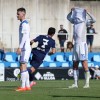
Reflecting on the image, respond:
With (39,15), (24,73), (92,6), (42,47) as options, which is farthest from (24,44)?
(92,6)

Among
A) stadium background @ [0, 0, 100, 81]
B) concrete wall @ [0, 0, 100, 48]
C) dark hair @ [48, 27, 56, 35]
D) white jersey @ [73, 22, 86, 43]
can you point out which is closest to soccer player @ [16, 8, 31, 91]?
dark hair @ [48, 27, 56, 35]

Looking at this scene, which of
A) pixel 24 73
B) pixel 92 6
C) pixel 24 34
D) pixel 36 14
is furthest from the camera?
pixel 92 6

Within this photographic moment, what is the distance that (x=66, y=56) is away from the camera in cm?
2755

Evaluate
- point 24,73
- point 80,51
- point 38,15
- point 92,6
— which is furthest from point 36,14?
point 24,73

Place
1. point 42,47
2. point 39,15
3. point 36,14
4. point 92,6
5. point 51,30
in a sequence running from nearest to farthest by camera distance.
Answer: point 51,30
point 42,47
point 36,14
point 39,15
point 92,6

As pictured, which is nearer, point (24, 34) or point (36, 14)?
point (24, 34)

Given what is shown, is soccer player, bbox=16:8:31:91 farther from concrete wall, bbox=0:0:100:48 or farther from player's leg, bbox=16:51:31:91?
concrete wall, bbox=0:0:100:48

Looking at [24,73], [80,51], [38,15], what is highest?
[38,15]

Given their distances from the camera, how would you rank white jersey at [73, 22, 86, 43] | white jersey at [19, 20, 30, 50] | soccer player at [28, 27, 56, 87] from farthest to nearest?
soccer player at [28, 27, 56, 87], white jersey at [73, 22, 86, 43], white jersey at [19, 20, 30, 50]

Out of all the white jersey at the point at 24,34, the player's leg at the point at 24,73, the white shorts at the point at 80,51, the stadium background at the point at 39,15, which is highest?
the stadium background at the point at 39,15

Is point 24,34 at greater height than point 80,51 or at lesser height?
greater

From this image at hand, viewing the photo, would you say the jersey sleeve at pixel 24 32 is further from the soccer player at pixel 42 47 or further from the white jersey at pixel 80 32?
the white jersey at pixel 80 32

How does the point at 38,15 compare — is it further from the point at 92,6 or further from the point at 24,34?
the point at 24,34

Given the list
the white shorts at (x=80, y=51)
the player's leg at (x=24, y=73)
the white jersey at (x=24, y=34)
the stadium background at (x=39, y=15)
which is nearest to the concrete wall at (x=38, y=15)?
the stadium background at (x=39, y=15)
